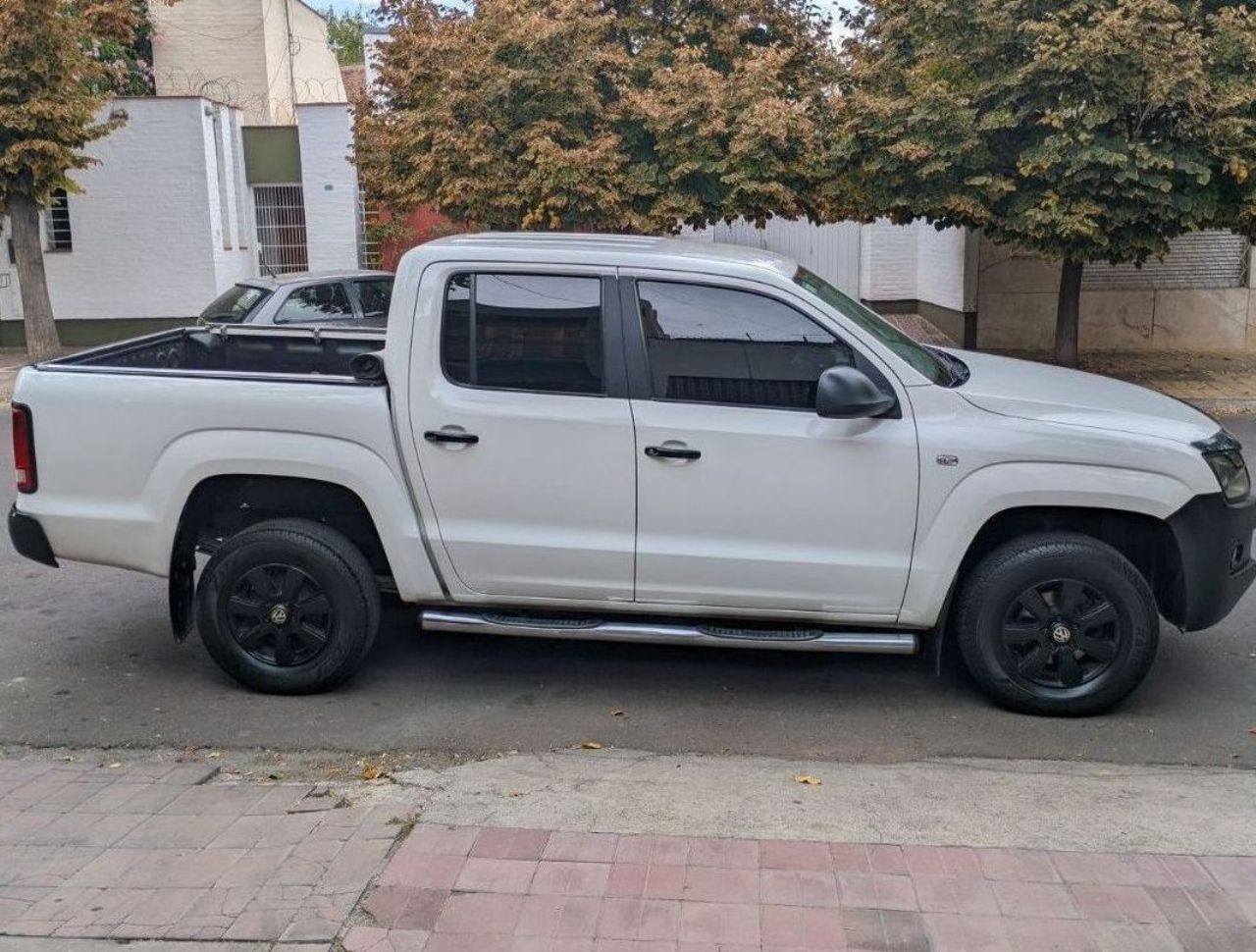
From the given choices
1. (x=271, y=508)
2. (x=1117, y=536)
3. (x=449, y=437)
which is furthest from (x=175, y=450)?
(x=1117, y=536)

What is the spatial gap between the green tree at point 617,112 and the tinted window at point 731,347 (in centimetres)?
967

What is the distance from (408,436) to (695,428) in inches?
47.9

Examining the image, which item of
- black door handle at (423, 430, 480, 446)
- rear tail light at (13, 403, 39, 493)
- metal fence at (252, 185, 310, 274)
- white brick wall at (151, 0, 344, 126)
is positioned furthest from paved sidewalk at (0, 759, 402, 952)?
white brick wall at (151, 0, 344, 126)

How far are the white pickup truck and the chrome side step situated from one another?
17 mm

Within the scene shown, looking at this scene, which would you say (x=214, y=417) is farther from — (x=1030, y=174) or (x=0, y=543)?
(x=1030, y=174)

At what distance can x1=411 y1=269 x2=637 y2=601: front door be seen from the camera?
5.23 metres

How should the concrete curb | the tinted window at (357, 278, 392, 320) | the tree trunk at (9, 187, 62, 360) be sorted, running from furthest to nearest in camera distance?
1. the tree trunk at (9, 187, 62, 360)
2. the concrete curb
3. the tinted window at (357, 278, 392, 320)

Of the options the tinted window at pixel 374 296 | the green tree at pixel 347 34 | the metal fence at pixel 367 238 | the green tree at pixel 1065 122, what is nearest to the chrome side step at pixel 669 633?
the tinted window at pixel 374 296

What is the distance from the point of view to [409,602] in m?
5.52

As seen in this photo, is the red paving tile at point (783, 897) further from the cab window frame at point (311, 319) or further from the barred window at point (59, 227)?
the barred window at point (59, 227)

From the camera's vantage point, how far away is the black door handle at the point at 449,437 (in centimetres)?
525

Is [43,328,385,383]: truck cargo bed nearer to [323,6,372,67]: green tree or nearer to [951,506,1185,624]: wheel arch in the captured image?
[951,506,1185,624]: wheel arch

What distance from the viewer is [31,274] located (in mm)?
17828

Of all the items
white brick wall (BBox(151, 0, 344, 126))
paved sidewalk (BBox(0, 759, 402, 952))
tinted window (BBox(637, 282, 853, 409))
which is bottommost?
paved sidewalk (BBox(0, 759, 402, 952))
